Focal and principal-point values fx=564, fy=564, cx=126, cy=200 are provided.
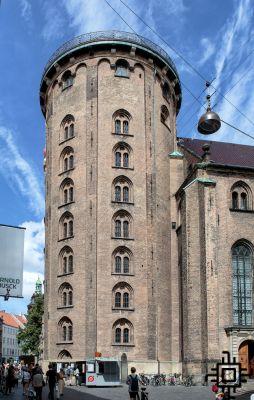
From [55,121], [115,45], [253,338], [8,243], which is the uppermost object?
[115,45]

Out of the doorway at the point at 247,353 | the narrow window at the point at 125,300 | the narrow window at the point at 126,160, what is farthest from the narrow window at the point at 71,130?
the doorway at the point at 247,353

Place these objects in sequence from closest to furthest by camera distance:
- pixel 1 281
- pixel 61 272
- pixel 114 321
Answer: pixel 1 281 < pixel 114 321 < pixel 61 272

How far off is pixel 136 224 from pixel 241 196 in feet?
23.6

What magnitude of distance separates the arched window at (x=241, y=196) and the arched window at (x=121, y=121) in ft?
29.1

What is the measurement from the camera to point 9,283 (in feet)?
52.7

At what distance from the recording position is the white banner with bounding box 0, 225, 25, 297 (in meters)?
16.0

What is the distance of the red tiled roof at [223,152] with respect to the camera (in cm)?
4031

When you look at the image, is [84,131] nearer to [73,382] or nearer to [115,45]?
[115,45]

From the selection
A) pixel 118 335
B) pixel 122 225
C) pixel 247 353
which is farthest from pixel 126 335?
pixel 247 353

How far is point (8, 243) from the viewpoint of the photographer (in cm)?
1648

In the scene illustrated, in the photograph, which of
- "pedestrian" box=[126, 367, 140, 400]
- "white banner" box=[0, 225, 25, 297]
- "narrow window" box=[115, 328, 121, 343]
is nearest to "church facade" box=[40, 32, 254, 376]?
"narrow window" box=[115, 328, 121, 343]

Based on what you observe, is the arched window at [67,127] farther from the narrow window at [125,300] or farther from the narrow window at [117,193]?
the narrow window at [125,300]

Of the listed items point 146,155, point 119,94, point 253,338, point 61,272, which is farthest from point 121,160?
point 253,338

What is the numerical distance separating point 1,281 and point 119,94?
2645 centimetres
